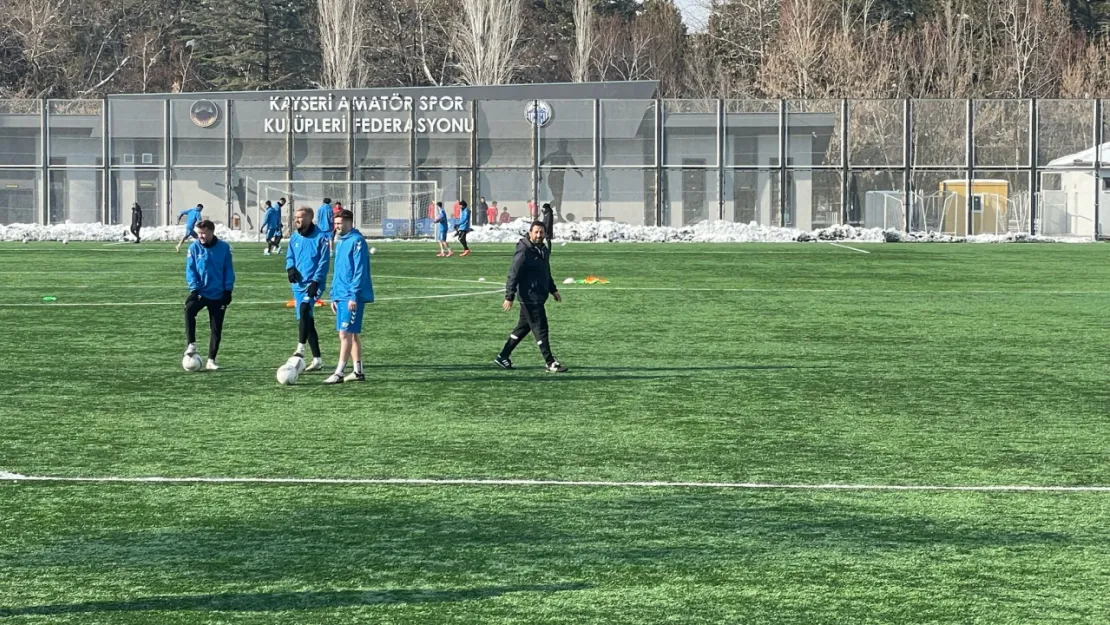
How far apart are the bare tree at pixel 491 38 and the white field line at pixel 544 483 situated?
78.0 meters

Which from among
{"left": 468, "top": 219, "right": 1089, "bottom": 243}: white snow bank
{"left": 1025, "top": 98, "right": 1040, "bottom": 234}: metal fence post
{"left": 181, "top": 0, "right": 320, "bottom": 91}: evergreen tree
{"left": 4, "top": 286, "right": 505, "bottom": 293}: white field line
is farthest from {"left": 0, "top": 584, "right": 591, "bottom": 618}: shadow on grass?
{"left": 181, "top": 0, "right": 320, "bottom": 91}: evergreen tree

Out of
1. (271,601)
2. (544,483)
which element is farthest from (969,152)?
(271,601)

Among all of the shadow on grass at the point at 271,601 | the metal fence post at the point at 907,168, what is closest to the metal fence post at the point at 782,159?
the metal fence post at the point at 907,168

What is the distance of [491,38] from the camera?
3465 inches

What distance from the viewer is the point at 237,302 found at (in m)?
28.4

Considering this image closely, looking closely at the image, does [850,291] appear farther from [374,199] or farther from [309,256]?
[374,199]

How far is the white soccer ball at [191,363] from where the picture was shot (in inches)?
695

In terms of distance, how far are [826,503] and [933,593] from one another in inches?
94.7

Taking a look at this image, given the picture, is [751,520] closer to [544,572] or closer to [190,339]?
[544,572]

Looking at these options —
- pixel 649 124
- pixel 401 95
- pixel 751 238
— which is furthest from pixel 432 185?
pixel 751 238

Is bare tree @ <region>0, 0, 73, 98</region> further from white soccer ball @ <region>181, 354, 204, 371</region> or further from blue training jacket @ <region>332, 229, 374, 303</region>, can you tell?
blue training jacket @ <region>332, 229, 374, 303</region>

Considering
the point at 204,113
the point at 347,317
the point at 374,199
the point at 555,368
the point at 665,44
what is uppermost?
the point at 665,44

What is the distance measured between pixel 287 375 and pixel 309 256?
1.55 meters

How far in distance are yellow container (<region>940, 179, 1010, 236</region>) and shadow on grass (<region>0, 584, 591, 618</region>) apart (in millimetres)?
60433
